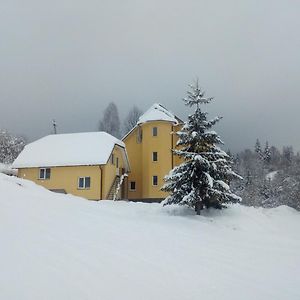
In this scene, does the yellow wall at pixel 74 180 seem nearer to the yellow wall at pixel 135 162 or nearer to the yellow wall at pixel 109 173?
the yellow wall at pixel 109 173

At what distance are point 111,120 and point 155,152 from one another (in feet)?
90.1

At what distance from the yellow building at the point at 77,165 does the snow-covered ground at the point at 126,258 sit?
17054 millimetres

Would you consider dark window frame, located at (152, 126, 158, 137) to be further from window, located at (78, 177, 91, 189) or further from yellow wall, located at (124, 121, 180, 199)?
window, located at (78, 177, 91, 189)

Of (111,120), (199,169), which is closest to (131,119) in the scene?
(111,120)

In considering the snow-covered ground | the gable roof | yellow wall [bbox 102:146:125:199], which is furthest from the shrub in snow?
→ the snow-covered ground

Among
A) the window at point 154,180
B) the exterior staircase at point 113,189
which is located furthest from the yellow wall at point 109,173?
the window at point 154,180

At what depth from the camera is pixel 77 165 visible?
34.4 meters

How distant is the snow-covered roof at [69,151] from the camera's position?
3469cm

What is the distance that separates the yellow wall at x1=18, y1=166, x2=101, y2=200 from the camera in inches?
1348

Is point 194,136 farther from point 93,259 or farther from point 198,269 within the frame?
point 93,259

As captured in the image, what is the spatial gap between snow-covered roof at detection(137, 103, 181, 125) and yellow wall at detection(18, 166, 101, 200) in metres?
7.88

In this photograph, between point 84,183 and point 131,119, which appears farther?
point 131,119

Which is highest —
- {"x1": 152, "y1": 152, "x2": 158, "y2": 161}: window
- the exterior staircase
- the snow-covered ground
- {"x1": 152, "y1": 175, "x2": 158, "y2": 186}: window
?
{"x1": 152, "y1": 152, "x2": 158, "y2": 161}: window

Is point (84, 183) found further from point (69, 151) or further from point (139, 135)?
point (139, 135)
